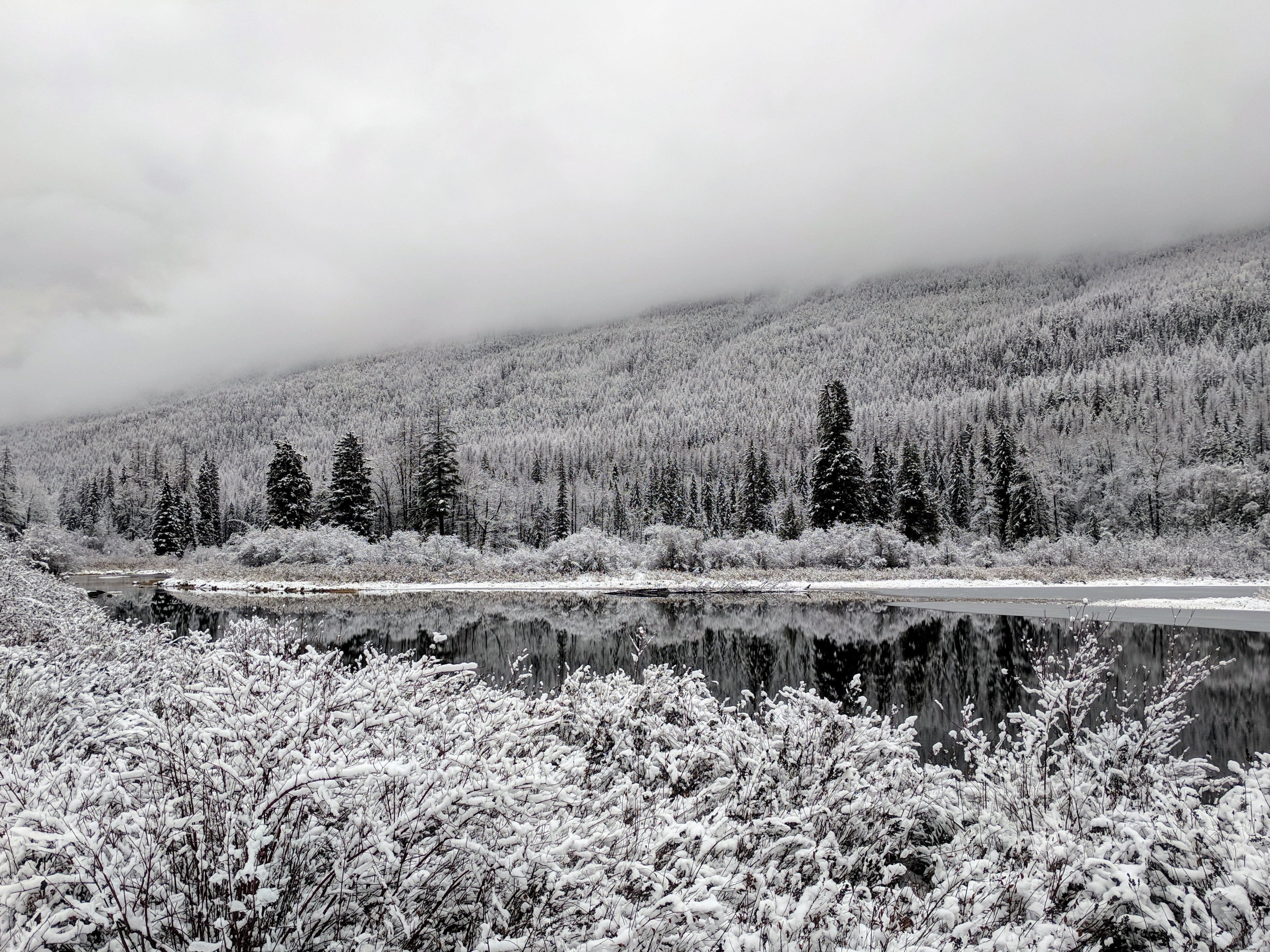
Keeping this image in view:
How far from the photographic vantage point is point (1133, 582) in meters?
33.3

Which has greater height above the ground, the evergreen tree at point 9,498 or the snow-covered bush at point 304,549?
the evergreen tree at point 9,498

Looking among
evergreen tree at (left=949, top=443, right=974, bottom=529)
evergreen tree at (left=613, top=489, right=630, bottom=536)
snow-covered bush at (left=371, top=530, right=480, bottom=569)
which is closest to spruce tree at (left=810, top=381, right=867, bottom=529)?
snow-covered bush at (left=371, top=530, right=480, bottom=569)

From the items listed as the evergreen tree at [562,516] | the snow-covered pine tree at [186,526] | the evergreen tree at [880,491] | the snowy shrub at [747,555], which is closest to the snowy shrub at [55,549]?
the snow-covered pine tree at [186,526]

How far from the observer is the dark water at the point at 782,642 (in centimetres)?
1025

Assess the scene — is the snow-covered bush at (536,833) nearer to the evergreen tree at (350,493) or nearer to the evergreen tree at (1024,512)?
the evergreen tree at (350,493)

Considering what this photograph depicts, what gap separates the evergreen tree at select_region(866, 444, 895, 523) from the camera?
53188 millimetres

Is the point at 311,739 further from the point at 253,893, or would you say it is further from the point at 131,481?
the point at 131,481

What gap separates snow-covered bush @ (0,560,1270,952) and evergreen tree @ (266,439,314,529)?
165 ft

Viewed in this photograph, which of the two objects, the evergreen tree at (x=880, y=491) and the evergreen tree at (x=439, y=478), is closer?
the evergreen tree at (x=880, y=491)

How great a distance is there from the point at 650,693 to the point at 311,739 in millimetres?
4077

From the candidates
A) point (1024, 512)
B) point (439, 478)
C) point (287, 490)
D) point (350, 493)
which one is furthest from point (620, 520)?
point (1024, 512)

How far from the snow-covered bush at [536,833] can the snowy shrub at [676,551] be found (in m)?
35.9

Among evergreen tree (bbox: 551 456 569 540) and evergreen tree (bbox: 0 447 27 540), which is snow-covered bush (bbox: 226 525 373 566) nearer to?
evergreen tree (bbox: 0 447 27 540)

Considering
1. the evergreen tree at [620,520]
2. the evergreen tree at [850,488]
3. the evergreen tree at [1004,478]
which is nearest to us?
the evergreen tree at [850,488]
